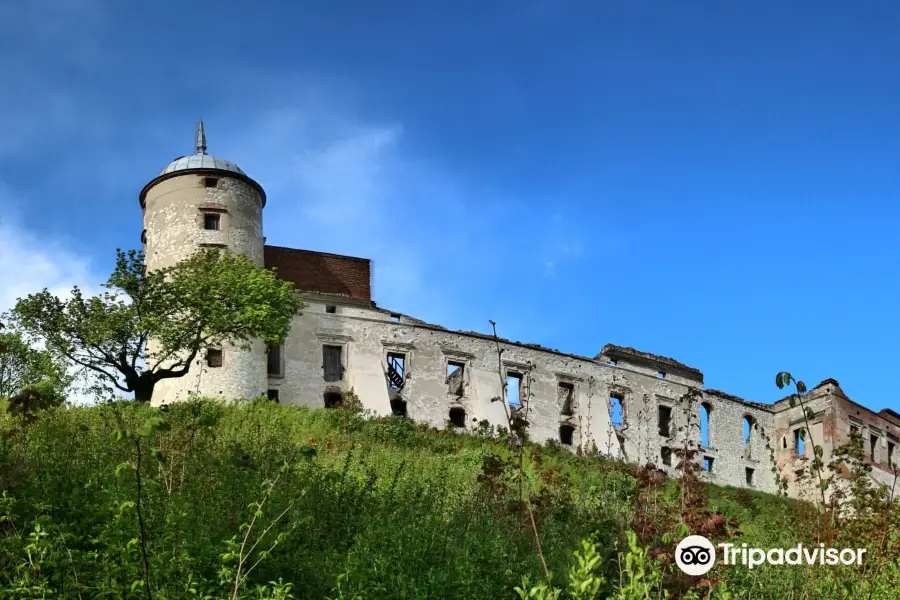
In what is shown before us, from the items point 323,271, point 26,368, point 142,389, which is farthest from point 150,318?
point 26,368

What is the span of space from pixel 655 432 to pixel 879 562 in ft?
104

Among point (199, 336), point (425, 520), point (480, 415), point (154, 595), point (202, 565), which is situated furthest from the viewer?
point (480, 415)

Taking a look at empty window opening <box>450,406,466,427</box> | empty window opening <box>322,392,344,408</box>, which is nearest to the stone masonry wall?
empty window opening <box>322,392,344,408</box>

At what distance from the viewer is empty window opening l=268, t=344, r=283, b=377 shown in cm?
3195

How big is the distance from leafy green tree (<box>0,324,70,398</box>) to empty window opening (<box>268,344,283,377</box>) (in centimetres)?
634

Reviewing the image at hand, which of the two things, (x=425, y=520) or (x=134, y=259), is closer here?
(x=425, y=520)

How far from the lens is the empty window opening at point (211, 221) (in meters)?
31.6

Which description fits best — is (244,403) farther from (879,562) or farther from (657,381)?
(879,562)

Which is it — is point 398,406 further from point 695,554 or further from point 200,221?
point 695,554

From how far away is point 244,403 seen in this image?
28.2 meters

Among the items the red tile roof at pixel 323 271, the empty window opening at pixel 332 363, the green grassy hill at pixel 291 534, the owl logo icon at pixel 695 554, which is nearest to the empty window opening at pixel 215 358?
the empty window opening at pixel 332 363

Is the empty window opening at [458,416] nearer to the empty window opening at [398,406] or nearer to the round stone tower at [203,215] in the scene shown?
the empty window opening at [398,406]

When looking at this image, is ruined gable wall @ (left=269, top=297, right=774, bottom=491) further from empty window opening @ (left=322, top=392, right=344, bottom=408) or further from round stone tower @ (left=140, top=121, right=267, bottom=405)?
round stone tower @ (left=140, top=121, right=267, bottom=405)

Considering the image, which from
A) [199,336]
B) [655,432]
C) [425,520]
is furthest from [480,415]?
[425,520]
